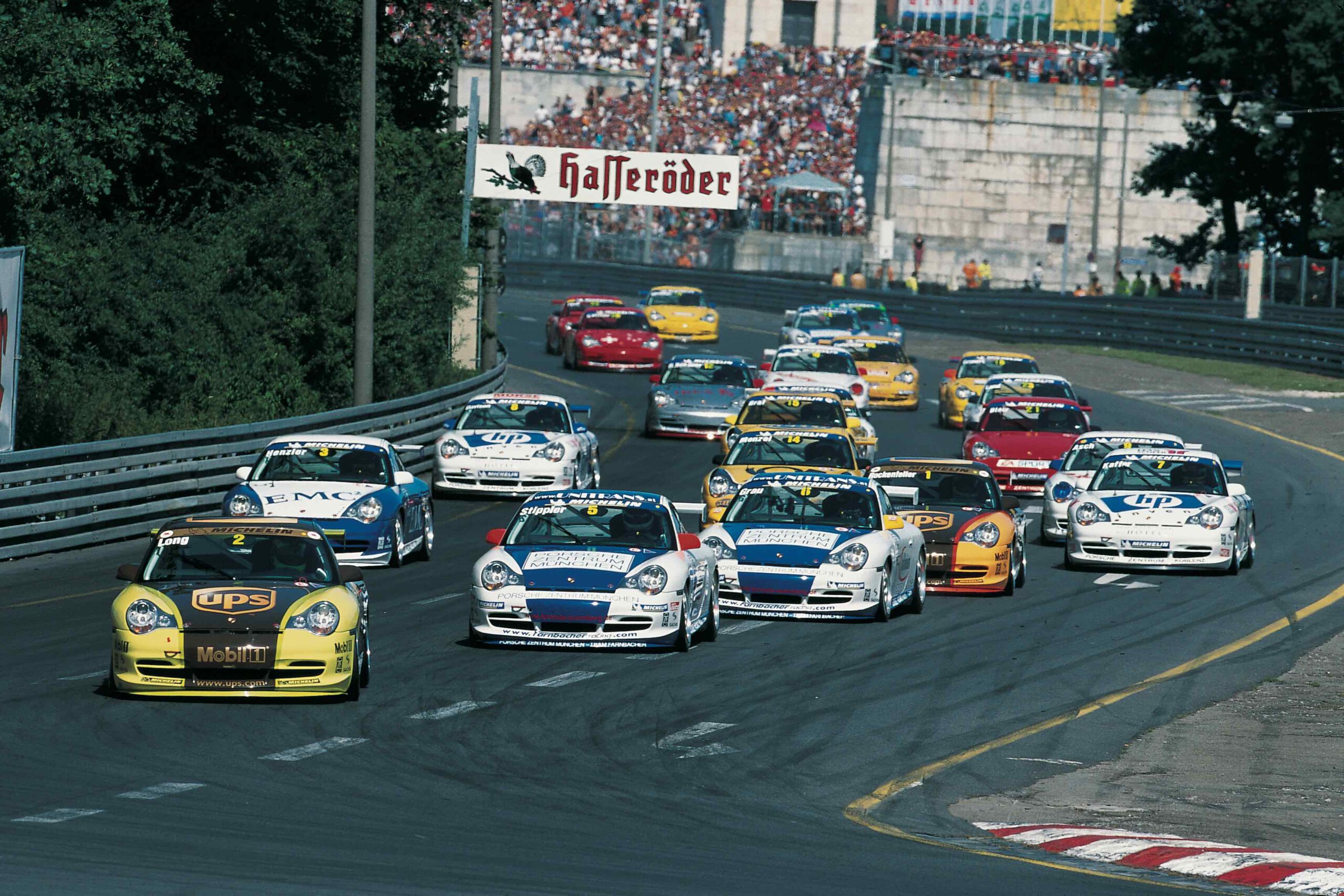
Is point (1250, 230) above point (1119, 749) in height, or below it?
above

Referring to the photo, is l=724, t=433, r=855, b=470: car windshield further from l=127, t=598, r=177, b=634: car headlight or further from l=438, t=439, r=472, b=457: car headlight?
l=127, t=598, r=177, b=634: car headlight

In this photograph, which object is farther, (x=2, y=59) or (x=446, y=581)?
(x=2, y=59)

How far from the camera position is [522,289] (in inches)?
2874

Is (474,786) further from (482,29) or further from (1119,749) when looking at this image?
(482,29)

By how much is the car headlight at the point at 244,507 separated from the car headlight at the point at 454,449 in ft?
A: 24.1

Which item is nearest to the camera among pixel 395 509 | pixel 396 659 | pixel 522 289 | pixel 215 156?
pixel 396 659

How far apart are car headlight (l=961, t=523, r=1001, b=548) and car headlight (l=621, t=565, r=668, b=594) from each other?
5426 millimetres

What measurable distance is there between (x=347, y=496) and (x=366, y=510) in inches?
10.1

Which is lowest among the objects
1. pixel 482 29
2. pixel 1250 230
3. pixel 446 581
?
pixel 446 581

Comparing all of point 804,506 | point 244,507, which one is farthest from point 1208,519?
point 244,507

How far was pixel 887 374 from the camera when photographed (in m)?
43.2

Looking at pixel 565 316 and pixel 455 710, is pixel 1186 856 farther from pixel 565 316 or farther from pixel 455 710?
pixel 565 316

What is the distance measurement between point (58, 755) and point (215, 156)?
27.3 meters

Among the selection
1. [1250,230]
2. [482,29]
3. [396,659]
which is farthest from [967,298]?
[396,659]
